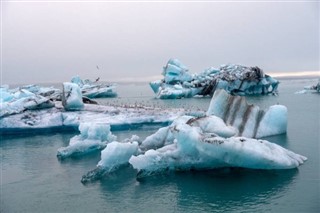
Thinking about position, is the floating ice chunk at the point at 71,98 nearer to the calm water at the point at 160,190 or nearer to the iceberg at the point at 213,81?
the calm water at the point at 160,190

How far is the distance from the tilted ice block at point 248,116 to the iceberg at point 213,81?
32311 mm

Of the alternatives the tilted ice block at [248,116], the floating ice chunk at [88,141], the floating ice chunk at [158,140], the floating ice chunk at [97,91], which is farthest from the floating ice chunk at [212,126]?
the floating ice chunk at [97,91]

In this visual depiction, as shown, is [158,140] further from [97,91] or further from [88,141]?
[97,91]

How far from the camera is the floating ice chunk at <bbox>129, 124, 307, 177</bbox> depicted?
1429cm

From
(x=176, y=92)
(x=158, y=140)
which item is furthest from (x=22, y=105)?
(x=176, y=92)

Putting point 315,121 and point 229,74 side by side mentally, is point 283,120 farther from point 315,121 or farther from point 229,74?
point 229,74

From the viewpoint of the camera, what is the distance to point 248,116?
21156 millimetres

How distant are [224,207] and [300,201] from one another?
99.2 inches

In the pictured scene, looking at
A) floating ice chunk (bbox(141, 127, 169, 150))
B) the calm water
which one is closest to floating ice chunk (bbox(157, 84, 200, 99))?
floating ice chunk (bbox(141, 127, 169, 150))

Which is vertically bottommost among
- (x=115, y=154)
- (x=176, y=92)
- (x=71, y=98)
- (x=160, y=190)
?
(x=176, y=92)

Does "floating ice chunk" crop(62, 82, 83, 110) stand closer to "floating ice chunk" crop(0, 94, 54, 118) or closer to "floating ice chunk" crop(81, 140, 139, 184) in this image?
"floating ice chunk" crop(0, 94, 54, 118)

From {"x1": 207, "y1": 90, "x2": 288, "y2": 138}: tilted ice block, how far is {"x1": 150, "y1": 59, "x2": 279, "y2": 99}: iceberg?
32.3 m

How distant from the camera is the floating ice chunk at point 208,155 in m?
14.3

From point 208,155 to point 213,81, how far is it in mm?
43275
